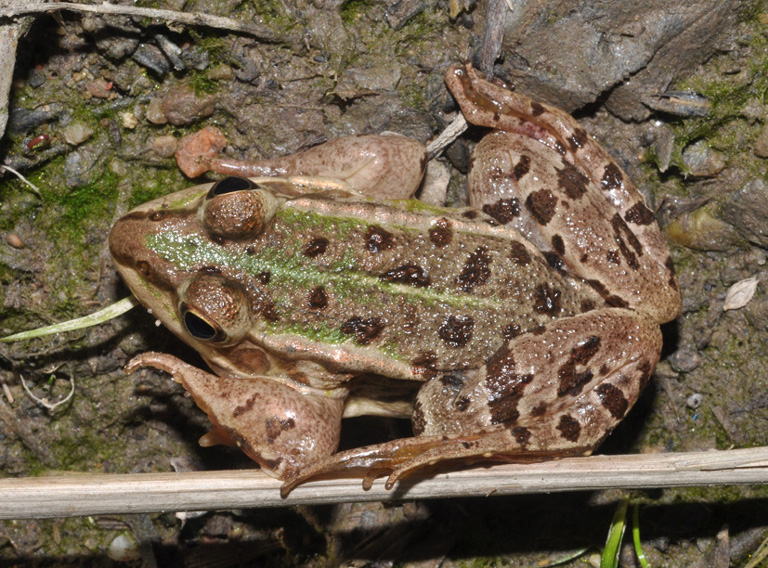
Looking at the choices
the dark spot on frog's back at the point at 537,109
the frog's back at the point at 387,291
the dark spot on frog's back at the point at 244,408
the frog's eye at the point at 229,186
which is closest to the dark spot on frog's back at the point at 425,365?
the frog's back at the point at 387,291

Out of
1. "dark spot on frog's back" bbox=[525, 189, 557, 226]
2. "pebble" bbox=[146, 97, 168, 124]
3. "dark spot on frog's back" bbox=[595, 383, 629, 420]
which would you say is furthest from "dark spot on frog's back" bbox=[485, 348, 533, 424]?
"pebble" bbox=[146, 97, 168, 124]

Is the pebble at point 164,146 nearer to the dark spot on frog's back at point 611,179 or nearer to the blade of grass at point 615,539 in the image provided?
the dark spot on frog's back at point 611,179

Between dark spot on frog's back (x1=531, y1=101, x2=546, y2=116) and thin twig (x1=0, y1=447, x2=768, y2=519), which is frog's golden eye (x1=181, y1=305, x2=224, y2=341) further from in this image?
dark spot on frog's back (x1=531, y1=101, x2=546, y2=116)

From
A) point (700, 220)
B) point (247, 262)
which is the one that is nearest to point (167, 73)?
point (247, 262)

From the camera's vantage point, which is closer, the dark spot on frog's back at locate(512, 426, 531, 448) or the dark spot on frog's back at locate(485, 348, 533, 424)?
the dark spot on frog's back at locate(512, 426, 531, 448)

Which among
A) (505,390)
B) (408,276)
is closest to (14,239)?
(408,276)

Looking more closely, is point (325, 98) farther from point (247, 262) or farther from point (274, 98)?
point (247, 262)

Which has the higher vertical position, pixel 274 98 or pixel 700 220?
pixel 274 98
